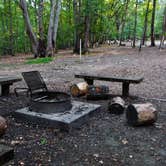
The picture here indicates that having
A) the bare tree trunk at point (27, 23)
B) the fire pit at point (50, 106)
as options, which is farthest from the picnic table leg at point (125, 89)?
the bare tree trunk at point (27, 23)

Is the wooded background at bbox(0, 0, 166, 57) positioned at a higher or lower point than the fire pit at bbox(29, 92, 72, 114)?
higher

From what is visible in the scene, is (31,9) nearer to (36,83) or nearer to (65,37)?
(65,37)

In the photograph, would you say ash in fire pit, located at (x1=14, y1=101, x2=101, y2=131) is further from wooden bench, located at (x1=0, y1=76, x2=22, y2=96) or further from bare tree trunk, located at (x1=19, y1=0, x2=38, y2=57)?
bare tree trunk, located at (x1=19, y1=0, x2=38, y2=57)

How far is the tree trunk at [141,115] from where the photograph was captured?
505 cm

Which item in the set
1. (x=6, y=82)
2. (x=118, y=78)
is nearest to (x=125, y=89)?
(x=118, y=78)

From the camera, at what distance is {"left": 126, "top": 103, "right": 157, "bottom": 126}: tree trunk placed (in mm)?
5051

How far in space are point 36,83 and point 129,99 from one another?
92.2 inches

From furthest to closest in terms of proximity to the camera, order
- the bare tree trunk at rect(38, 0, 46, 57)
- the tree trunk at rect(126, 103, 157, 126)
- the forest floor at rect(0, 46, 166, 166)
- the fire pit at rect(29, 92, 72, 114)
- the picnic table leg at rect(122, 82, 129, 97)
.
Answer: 1. the bare tree trunk at rect(38, 0, 46, 57)
2. the picnic table leg at rect(122, 82, 129, 97)
3. the fire pit at rect(29, 92, 72, 114)
4. the tree trunk at rect(126, 103, 157, 126)
5. the forest floor at rect(0, 46, 166, 166)

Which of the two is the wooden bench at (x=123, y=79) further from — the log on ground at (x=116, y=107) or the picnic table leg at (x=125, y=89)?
the log on ground at (x=116, y=107)

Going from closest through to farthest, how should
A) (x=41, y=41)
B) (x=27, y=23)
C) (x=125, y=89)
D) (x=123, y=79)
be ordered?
(x=123, y=79) → (x=125, y=89) → (x=27, y=23) → (x=41, y=41)

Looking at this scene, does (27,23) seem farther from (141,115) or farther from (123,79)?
(141,115)

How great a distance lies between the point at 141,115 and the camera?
Answer: 16.6 feet

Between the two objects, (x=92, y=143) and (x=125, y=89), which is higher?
(x=125, y=89)

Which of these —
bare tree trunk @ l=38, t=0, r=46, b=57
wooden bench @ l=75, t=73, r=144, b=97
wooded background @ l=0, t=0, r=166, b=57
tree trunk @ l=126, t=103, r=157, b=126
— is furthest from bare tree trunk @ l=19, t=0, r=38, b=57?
tree trunk @ l=126, t=103, r=157, b=126
